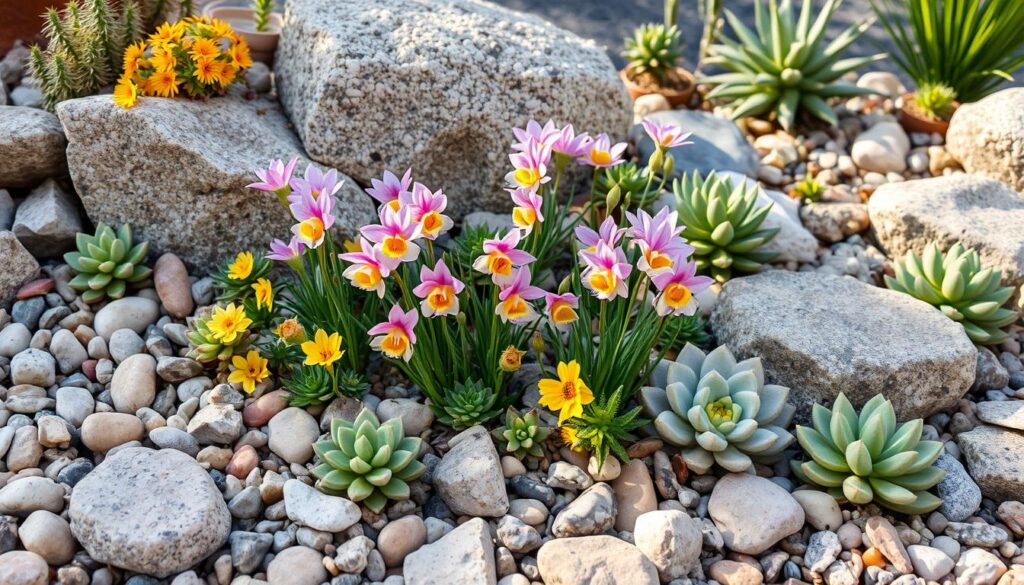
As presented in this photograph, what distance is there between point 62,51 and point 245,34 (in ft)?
2.75

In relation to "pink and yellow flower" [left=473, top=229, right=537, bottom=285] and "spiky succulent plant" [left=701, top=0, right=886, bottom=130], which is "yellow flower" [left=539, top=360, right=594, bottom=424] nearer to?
"pink and yellow flower" [left=473, top=229, right=537, bottom=285]

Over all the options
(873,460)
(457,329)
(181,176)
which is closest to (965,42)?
(873,460)

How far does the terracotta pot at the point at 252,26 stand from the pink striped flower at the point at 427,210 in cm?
189

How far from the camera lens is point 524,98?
12.0 feet

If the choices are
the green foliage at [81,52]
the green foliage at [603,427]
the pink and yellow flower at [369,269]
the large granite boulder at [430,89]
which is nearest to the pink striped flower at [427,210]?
the pink and yellow flower at [369,269]

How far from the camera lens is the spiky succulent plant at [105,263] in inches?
128

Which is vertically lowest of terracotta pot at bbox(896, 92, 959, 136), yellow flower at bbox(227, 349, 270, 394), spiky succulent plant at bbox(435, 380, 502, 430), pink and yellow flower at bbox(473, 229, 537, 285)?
yellow flower at bbox(227, 349, 270, 394)

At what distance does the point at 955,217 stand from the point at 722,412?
1.61 metres

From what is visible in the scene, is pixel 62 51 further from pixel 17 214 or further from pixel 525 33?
pixel 525 33

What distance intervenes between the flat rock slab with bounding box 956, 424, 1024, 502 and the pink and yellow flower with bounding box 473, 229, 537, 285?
1621mm

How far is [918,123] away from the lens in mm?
4672

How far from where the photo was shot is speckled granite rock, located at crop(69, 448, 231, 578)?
242cm

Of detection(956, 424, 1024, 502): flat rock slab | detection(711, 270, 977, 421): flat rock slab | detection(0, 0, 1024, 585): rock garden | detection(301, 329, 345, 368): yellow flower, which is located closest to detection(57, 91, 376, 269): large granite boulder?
detection(0, 0, 1024, 585): rock garden

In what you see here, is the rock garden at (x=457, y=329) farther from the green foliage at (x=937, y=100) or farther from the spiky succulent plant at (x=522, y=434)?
the green foliage at (x=937, y=100)
